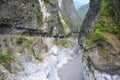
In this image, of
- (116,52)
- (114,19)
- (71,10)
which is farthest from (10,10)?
(71,10)

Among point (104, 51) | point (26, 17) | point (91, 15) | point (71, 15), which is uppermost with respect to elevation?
point (71, 15)

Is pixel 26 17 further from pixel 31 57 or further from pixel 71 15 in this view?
pixel 71 15

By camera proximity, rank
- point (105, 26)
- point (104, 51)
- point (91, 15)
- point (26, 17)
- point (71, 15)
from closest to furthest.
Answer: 1. point (104, 51)
2. point (105, 26)
3. point (26, 17)
4. point (91, 15)
5. point (71, 15)

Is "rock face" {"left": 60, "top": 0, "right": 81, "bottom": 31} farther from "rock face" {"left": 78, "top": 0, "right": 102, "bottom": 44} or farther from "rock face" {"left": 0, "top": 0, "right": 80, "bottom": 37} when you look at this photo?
"rock face" {"left": 0, "top": 0, "right": 80, "bottom": 37}

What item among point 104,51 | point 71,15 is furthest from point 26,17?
point 71,15

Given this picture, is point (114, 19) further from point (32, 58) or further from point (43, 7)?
point (43, 7)

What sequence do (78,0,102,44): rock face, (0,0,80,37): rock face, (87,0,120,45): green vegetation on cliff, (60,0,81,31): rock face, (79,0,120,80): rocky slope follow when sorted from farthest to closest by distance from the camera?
(60,0,81,31): rock face, (78,0,102,44): rock face, (0,0,80,37): rock face, (87,0,120,45): green vegetation on cliff, (79,0,120,80): rocky slope

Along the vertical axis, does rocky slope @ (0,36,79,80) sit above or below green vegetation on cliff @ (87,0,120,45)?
below

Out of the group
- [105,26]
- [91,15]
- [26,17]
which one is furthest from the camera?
[91,15]

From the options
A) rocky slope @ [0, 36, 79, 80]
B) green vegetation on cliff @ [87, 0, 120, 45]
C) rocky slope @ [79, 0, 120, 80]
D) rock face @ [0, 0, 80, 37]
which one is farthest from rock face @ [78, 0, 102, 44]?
rocky slope @ [79, 0, 120, 80]

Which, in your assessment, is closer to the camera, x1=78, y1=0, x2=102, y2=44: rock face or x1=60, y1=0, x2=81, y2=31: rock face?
x1=78, y1=0, x2=102, y2=44: rock face

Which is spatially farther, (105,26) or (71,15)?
(71,15)
